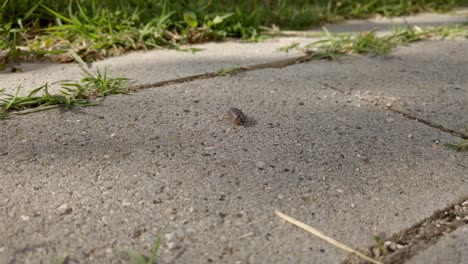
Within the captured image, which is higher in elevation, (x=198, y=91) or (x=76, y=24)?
(x=76, y=24)

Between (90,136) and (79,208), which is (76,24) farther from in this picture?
(79,208)

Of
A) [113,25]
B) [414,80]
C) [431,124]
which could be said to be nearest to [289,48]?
[414,80]

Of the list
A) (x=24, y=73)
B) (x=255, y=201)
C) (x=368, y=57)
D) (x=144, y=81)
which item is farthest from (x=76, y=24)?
(x=255, y=201)

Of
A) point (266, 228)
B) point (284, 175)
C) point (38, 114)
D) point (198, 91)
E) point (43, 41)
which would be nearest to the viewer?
point (266, 228)

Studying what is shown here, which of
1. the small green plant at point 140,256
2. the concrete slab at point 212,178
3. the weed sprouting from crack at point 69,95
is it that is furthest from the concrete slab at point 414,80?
the small green plant at point 140,256

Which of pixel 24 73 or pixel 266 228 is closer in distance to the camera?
Result: pixel 266 228

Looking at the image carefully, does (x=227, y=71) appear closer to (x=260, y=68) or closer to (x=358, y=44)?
(x=260, y=68)
